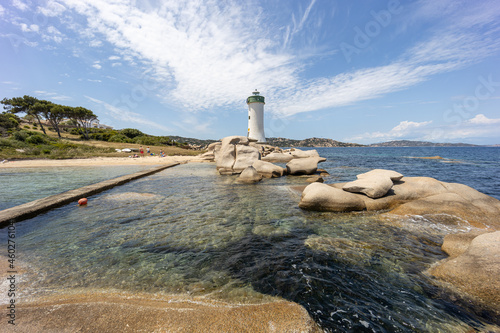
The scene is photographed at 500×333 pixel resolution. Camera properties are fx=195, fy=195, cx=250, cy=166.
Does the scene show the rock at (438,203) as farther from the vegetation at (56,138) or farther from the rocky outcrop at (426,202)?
the vegetation at (56,138)

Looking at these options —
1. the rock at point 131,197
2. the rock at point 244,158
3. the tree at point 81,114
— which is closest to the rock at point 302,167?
the rock at point 244,158

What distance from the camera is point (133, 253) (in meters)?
4.11

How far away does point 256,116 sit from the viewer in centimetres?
3950

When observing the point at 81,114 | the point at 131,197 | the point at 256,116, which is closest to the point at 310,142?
the point at 256,116

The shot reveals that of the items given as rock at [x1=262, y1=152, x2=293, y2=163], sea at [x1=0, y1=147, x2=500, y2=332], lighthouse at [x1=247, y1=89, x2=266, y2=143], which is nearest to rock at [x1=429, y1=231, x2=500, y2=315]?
sea at [x1=0, y1=147, x2=500, y2=332]

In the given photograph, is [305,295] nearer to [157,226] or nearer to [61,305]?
[61,305]

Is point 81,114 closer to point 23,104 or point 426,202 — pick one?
point 23,104

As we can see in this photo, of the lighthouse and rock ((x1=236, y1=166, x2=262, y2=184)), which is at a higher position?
the lighthouse

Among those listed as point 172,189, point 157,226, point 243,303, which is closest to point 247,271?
point 243,303

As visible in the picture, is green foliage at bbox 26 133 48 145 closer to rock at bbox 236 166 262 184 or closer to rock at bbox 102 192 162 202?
rock at bbox 102 192 162 202

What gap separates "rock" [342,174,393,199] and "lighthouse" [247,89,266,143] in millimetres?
32407

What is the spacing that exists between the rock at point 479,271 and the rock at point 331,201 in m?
3.17

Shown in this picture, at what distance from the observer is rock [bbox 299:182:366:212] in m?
7.07

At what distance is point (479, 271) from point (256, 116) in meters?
38.2
